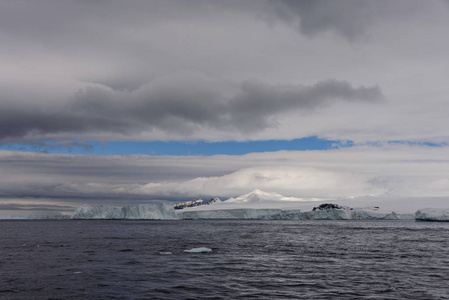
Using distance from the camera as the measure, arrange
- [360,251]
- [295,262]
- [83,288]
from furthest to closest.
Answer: [360,251] → [295,262] → [83,288]

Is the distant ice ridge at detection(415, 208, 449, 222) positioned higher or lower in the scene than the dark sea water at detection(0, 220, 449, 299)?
lower

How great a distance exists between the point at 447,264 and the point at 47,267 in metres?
33.5

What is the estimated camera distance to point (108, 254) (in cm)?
4094

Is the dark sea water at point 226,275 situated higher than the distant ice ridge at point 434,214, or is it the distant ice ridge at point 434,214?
the dark sea water at point 226,275

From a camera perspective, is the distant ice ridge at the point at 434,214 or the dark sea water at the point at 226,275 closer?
the dark sea water at the point at 226,275

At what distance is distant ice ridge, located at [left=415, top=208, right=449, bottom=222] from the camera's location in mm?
155750

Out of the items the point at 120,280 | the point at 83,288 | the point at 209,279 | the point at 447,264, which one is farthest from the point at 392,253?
the point at 83,288

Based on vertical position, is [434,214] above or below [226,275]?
below

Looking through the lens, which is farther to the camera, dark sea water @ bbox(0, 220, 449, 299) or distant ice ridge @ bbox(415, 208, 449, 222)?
distant ice ridge @ bbox(415, 208, 449, 222)

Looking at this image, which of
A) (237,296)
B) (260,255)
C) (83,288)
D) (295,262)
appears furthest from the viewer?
(260,255)

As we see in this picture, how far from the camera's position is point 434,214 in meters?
159

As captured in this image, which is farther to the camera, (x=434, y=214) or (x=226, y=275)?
(x=434, y=214)

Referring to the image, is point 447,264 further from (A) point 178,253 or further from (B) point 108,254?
(B) point 108,254

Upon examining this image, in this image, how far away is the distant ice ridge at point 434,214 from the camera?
15575 cm
